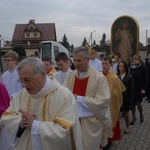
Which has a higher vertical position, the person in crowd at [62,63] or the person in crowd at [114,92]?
the person in crowd at [62,63]

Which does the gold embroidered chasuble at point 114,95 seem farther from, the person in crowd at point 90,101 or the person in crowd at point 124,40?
the person in crowd at point 124,40

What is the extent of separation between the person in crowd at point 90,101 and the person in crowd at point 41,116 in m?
1.17

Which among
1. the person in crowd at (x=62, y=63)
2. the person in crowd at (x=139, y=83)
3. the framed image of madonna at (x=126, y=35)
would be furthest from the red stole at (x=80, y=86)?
the framed image of madonna at (x=126, y=35)

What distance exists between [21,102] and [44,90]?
35cm

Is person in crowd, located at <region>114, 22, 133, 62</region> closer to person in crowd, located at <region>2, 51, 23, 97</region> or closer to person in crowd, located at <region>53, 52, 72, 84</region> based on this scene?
person in crowd, located at <region>53, 52, 72, 84</region>

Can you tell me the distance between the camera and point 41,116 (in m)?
2.38

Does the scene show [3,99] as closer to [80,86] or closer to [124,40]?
[80,86]

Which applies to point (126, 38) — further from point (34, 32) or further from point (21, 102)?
point (34, 32)

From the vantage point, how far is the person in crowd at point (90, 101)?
3.58 metres

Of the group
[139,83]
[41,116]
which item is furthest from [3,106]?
[139,83]

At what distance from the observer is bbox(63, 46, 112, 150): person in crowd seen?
358cm

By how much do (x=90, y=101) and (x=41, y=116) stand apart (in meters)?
1.29

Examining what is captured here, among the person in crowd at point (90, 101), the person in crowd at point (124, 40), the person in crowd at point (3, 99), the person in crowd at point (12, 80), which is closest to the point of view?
the person in crowd at point (3, 99)

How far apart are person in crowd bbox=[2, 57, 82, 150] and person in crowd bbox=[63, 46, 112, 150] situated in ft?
3.84
